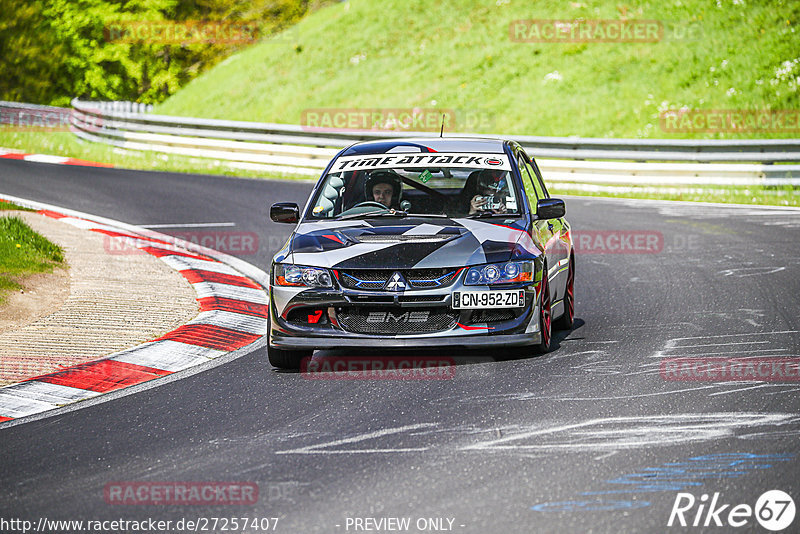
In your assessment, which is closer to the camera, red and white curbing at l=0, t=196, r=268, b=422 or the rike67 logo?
the rike67 logo

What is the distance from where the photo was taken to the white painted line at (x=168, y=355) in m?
8.03

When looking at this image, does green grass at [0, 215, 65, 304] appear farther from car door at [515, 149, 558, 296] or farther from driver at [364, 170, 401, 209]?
car door at [515, 149, 558, 296]

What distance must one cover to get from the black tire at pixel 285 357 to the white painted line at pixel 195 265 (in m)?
4.44

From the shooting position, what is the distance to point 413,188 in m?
8.85

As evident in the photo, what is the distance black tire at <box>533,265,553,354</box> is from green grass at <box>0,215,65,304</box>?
4924mm

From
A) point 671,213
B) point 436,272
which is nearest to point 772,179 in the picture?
point 671,213

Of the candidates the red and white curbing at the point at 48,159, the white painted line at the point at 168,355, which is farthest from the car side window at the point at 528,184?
the red and white curbing at the point at 48,159

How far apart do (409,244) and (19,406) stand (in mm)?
2731

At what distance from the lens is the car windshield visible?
8.46 metres

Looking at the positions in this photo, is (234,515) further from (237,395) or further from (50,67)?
(50,67)

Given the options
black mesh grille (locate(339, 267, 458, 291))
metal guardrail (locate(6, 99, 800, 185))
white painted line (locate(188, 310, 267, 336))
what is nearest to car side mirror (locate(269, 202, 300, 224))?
black mesh grille (locate(339, 267, 458, 291))

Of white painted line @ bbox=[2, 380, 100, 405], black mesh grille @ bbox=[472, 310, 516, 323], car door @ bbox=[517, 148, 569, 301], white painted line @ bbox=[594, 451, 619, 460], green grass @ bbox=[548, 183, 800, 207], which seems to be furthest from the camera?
green grass @ bbox=[548, 183, 800, 207]

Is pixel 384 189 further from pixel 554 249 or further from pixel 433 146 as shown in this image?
pixel 554 249

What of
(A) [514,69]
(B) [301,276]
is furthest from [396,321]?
(A) [514,69]
